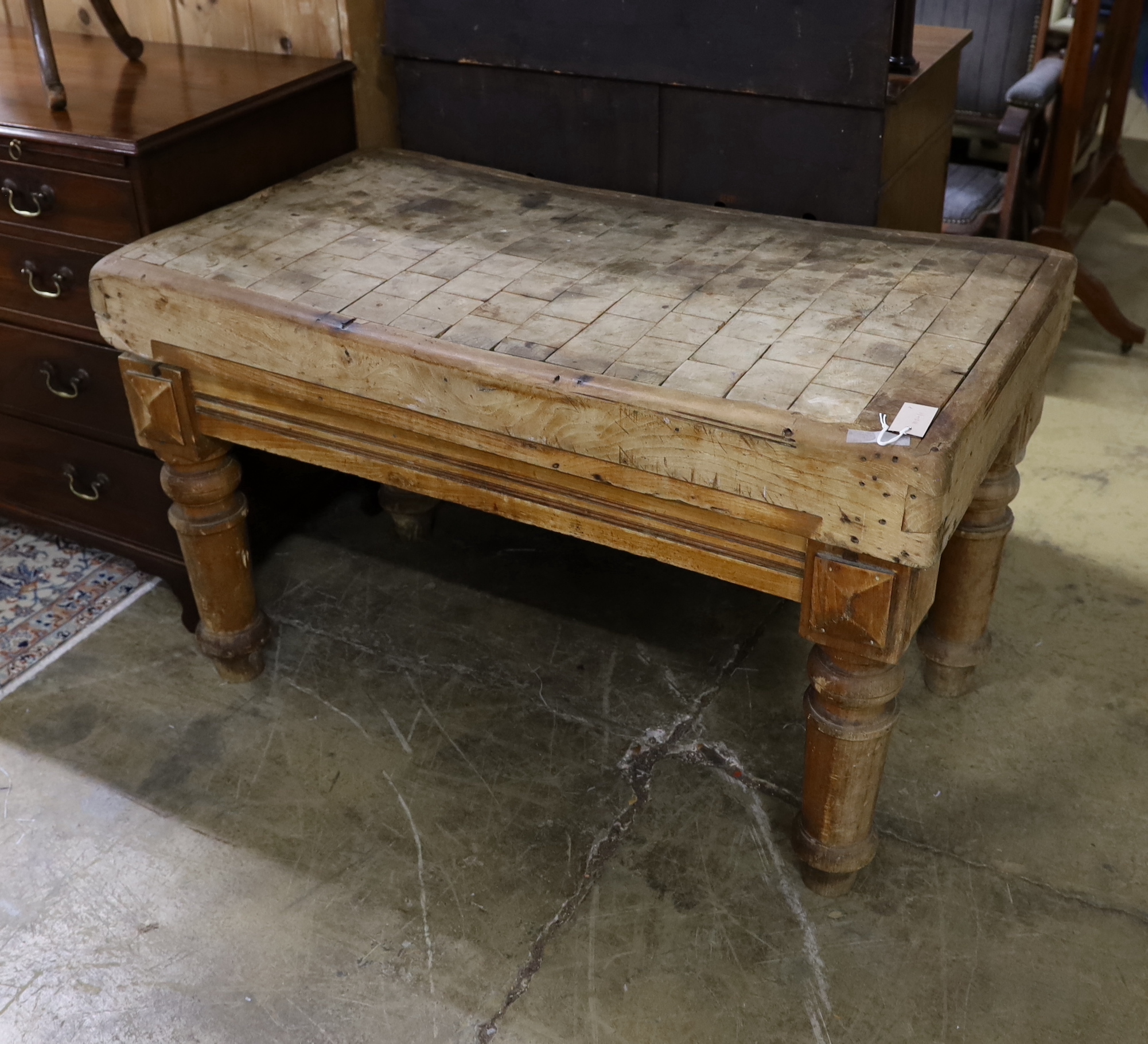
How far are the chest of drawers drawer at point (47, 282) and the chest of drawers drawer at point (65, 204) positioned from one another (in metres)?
0.03

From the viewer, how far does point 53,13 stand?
7.70 ft

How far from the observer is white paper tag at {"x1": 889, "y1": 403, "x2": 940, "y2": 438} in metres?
1.25

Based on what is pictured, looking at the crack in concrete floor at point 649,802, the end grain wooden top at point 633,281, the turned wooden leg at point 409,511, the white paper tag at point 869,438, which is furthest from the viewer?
the turned wooden leg at point 409,511

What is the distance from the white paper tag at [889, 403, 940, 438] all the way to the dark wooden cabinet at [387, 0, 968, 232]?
64 cm

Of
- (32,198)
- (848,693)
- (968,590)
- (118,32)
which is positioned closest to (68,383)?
(32,198)

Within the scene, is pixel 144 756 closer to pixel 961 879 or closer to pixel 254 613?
pixel 254 613

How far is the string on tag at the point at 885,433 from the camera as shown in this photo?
1236 mm

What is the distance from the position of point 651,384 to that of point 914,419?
0.28 m

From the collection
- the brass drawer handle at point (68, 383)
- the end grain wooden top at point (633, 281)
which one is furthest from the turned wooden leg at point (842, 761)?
the brass drawer handle at point (68, 383)

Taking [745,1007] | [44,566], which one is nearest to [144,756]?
[44,566]

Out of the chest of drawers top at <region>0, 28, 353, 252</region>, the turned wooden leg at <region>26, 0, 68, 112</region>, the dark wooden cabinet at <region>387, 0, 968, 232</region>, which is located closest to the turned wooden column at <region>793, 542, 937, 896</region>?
the dark wooden cabinet at <region>387, 0, 968, 232</region>

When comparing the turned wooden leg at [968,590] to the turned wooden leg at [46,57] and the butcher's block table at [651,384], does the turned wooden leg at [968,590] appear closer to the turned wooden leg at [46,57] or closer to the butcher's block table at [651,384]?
the butcher's block table at [651,384]

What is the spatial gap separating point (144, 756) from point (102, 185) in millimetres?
835

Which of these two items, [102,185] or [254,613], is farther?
[254,613]
